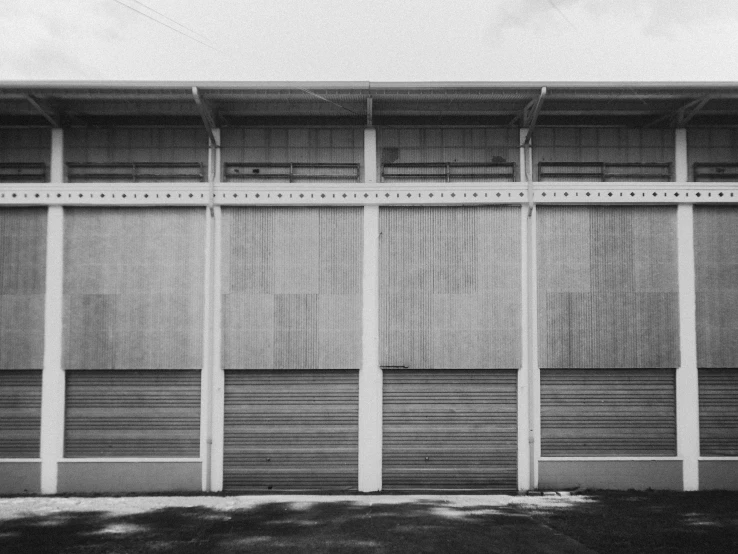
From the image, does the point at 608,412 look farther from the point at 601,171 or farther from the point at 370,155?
the point at 370,155

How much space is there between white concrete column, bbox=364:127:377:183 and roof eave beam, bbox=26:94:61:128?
6.60 meters

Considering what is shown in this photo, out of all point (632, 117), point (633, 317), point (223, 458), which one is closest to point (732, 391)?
point (633, 317)

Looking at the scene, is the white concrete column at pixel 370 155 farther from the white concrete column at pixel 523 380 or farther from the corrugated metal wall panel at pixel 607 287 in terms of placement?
the corrugated metal wall panel at pixel 607 287

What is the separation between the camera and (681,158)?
1229cm

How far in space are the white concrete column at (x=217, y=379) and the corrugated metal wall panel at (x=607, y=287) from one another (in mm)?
6773

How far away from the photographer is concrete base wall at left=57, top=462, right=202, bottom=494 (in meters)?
11.7

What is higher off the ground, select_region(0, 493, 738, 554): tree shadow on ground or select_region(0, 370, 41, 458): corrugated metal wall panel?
select_region(0, 370, 41, 458): corrugated metal wall panel

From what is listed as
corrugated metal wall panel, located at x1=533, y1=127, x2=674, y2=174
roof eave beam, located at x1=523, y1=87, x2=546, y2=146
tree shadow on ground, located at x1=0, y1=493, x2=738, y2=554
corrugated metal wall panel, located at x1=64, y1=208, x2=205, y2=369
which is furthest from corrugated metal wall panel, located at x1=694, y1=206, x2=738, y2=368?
corrugated metal wall panel, located at x1=64, y1=208, x2=205, y2=369

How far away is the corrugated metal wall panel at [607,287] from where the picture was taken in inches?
472

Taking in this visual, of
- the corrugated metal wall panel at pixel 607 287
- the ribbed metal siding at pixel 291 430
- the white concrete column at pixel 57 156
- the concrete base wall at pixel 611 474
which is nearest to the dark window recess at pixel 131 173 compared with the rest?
the white concrete column at pixel 57 156

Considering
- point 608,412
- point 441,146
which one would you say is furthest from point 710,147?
point 608,412

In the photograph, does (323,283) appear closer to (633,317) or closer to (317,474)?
(317,474)

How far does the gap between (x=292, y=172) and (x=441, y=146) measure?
3.29 m

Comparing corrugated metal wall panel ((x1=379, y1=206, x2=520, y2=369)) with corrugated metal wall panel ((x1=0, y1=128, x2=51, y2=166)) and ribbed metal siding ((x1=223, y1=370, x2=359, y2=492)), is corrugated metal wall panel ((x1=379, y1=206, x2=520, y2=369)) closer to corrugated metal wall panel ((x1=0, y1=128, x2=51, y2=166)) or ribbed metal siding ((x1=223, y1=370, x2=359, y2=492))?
ribbed metal siding ((x1=223, y1=370, x2=359, y2=492))
